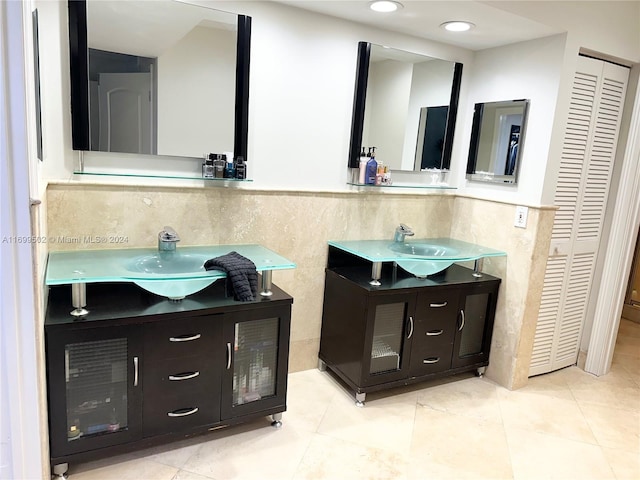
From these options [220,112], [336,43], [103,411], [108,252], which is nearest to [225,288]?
[108,252]

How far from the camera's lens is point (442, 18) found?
2.51 metres

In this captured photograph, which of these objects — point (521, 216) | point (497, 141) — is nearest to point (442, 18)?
point (497, 141)

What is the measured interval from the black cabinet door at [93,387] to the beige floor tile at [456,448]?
1.31 m

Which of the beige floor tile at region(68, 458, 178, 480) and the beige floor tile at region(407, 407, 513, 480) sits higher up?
the beige floor tile at region(407, 407, 513, 480)

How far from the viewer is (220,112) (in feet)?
7.76

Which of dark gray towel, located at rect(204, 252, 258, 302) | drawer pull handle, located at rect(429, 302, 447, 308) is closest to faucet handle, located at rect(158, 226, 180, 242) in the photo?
dark gray towel, located at rect(204, 252, 258, 302)

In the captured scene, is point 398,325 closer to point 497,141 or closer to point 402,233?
point 402,233

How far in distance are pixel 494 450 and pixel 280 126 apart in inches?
82.0

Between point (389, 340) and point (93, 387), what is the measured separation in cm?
157

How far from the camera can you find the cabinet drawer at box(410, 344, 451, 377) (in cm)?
271

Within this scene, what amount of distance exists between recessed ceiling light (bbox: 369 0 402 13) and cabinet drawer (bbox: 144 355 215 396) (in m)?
1.99

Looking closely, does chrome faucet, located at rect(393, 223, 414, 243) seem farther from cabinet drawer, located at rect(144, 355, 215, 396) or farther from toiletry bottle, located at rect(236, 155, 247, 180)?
cabinet drawer, located at rect(144, 355, 215, 396)

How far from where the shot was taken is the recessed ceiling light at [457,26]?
2572 millimetres

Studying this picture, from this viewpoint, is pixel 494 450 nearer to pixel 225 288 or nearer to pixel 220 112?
pixel 225 288
